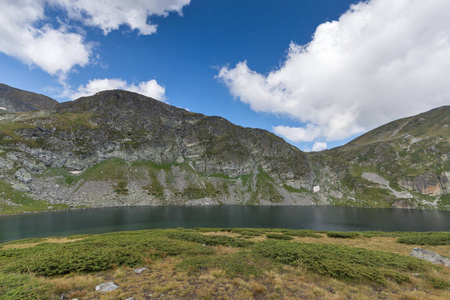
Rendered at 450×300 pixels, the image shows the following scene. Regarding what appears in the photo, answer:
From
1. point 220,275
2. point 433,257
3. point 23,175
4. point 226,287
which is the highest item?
point 23,175

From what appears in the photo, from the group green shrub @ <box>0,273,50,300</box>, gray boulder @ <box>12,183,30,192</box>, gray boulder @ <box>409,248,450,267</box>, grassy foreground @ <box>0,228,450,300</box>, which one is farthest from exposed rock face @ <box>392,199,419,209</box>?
gray boulder @ <box>12,183,30,192</box>

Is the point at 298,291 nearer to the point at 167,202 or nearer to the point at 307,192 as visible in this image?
the point at 167,202

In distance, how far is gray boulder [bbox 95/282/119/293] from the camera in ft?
37.0

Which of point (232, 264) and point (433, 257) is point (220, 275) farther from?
point (433, 257)

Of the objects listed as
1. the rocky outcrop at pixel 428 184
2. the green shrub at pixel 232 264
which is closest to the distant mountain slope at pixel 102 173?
the rocky outcrop at pixel 428 184

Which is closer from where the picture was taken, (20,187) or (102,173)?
(20,187)

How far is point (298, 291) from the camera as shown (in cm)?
1195

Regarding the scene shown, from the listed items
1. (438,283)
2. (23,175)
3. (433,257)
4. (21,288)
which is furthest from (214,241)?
(23,175)

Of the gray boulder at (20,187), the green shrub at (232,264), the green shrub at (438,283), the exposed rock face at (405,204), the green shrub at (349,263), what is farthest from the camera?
the exposed rock face at (405,204)

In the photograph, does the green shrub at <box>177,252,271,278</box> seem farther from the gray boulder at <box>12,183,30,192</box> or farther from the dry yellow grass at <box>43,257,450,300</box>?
the gray boulder at <box>12,183,30,192</box>

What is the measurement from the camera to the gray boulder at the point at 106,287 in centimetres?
1128

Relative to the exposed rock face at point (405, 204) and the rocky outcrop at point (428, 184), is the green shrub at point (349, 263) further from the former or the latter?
the rocky outcrop at point (428, 184)

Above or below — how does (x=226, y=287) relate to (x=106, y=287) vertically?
below

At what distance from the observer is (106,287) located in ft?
37.8
